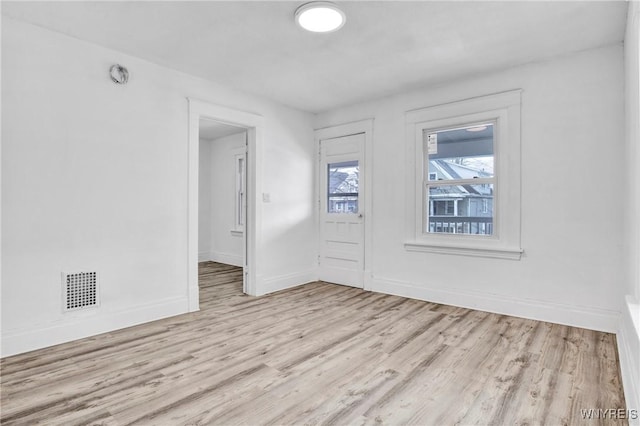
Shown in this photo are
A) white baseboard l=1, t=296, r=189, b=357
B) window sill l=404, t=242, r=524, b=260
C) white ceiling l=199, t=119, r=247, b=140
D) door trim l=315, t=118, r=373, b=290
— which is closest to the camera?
white baseboard l=1, t=296, r=189, b=357

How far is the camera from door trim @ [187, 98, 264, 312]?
379 cm

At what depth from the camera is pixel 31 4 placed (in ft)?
8.25

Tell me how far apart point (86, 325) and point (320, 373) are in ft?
6.94

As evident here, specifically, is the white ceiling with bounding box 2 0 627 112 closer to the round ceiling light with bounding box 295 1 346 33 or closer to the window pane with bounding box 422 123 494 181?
the round ceiling light with bounding box 295 1 346 33

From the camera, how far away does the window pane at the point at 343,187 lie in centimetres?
500

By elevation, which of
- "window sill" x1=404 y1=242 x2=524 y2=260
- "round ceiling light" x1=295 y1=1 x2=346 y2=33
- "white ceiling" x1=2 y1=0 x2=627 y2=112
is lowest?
"window sill" x1=404 y1=242 x2=524 y2=260

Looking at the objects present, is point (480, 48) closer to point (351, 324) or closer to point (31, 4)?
point (351, 324)

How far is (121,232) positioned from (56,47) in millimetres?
1614

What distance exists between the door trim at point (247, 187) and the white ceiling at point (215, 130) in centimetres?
165

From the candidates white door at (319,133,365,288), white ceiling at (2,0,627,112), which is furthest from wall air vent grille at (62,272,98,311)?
white door at (319,133,365,288)

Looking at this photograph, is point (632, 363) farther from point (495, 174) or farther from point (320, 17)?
point (320, 17)

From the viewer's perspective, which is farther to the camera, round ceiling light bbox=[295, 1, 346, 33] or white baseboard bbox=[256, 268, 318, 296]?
white baseboard bbox=[256, 268, 318, 296]

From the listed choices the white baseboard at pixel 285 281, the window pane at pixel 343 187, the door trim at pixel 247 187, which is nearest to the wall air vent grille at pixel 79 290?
the door trim at pixel 247 187

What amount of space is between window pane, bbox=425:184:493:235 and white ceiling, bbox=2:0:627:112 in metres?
1.27
